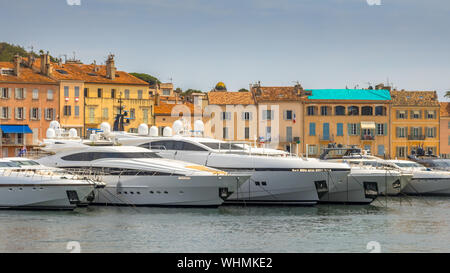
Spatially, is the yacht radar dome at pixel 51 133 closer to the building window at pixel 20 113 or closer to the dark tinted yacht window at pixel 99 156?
the dark tinted yacht window at pixel 99 156

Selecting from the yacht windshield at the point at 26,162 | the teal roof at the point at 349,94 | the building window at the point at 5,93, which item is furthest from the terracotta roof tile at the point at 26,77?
the yacht windshield at the point at 26,162

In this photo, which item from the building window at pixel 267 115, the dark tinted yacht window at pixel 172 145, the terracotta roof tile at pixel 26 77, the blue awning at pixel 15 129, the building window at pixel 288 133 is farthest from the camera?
the building window at pixel 288 133

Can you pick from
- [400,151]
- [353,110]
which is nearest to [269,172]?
[353,110]

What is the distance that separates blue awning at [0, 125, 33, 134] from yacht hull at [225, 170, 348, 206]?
37633mm

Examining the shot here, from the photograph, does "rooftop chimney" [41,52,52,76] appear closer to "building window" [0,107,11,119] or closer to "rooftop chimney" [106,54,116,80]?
"building window" [0,107,11,119]

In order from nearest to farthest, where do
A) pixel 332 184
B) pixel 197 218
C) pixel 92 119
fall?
pixel 197 218 < pixel 332 184 < pixel 92 119

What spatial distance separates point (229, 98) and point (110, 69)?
42.9 feet

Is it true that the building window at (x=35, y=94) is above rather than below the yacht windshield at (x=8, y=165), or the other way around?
above

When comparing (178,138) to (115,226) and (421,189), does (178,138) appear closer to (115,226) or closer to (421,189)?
(115,226)

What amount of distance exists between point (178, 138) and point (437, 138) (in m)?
49.3

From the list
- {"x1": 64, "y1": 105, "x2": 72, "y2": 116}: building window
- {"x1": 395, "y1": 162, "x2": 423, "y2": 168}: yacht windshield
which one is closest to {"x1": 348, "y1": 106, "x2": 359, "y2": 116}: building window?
{"x1": 395, "y1": 162, "x2": 423, "y2": 168}: yacht windshield

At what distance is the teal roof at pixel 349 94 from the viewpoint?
92000 mm
